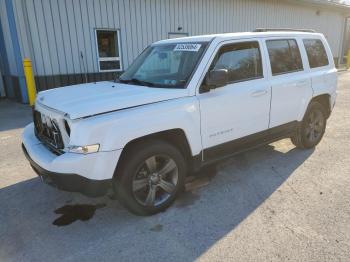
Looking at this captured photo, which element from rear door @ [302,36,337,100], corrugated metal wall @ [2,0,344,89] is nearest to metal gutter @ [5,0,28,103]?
corrugated metal wall @ [2,0,344,89]

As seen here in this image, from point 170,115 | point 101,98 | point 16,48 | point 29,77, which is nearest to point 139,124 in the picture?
point 170,115

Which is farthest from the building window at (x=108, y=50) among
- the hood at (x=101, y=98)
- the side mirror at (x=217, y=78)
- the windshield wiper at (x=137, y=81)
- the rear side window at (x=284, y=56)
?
the side mirror at (x=217, y=78)

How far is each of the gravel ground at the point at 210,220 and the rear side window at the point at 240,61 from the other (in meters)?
1.41

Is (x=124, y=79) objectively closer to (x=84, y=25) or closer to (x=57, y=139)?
(x=57, y=139)

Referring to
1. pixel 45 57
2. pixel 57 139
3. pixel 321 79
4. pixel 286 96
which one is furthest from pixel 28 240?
pixel 45 57

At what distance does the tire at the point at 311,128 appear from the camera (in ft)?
16.3

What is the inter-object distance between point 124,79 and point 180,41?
0.93 m

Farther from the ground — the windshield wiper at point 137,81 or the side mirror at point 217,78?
the side mirror at point 217,78

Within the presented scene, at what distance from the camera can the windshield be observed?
3.57 m

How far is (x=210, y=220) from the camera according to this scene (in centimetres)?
324

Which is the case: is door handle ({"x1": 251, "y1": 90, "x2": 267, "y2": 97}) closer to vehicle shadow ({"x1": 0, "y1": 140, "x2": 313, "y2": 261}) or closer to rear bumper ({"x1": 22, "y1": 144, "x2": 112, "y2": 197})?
vehicle shadow ({"x1": 0, "y1": 140, "x2": 313, "y2": 261})

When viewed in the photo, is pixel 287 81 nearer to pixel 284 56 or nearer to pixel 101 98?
pixel 284 56

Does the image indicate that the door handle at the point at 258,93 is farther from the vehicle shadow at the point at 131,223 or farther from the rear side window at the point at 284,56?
the vehicle shadow at the point at 131,223

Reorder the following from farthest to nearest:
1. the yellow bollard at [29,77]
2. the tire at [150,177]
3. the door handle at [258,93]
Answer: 1. the yellow bollard at [29,77]
2. the door handle at [258,93]
3. the tire at [150,177]
